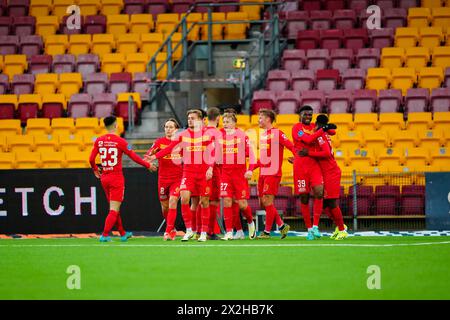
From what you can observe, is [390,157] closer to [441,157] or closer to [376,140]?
[376,140]

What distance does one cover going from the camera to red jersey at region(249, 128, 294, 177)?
17406mm

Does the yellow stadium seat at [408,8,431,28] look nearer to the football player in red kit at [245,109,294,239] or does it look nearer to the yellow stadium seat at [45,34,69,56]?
the yellow stadium seat at [45,34,69,56]

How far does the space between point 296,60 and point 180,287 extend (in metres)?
17.6

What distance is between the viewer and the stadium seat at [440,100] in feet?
80.5

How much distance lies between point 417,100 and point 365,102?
1.30 meters

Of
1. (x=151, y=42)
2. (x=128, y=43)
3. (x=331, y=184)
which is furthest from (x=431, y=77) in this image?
(x=331, y=184)

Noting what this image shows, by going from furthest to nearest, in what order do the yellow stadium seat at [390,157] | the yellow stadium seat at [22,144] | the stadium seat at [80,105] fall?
the stadium seat at [80,105]
the yellow stadium seat at [22,144]
the yellow stadium seat at [390,157]

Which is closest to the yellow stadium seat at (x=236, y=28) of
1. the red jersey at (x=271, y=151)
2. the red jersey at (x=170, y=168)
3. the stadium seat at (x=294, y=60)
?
the stadium seat at (x=294, y=60)

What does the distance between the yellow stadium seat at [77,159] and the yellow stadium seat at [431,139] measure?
8.01 m

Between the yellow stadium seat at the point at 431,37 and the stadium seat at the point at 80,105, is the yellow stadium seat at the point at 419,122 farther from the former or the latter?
the stadium seat at the point at 80,105

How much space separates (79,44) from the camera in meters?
29.1

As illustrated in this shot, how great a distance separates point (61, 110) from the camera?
86.5 ft

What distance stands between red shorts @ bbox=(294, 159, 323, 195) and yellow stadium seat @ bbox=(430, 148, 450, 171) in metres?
6.48
